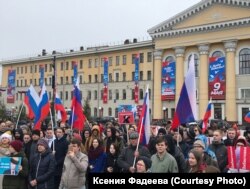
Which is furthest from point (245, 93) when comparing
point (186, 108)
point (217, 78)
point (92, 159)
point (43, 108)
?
point (92, 159)

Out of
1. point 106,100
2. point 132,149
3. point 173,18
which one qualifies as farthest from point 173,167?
point 106,100

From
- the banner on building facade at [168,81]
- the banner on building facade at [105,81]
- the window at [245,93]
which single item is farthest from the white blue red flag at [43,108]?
the banner on building facade at [105,81]

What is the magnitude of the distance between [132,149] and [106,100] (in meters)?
51.9

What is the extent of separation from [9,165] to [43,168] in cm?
68

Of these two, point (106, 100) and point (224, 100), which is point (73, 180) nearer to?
point (224, 100)

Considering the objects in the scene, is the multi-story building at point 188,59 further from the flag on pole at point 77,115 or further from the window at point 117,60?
the flag on pole at point 77,115

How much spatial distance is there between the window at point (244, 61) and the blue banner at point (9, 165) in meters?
42.4

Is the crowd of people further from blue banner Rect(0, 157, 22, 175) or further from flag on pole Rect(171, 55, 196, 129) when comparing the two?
flag on pole Rect(171, 55, 196, 129)

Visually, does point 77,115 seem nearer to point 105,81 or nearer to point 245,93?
point 245,93

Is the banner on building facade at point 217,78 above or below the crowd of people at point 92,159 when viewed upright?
above

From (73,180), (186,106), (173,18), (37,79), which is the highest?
(173,18)

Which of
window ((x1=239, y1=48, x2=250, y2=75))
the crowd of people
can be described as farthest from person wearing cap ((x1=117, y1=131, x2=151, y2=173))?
window ((x1=239, y1=48, x2=250, y2=75))

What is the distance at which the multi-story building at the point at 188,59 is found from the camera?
46.8 meters

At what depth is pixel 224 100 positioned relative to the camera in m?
47.1
